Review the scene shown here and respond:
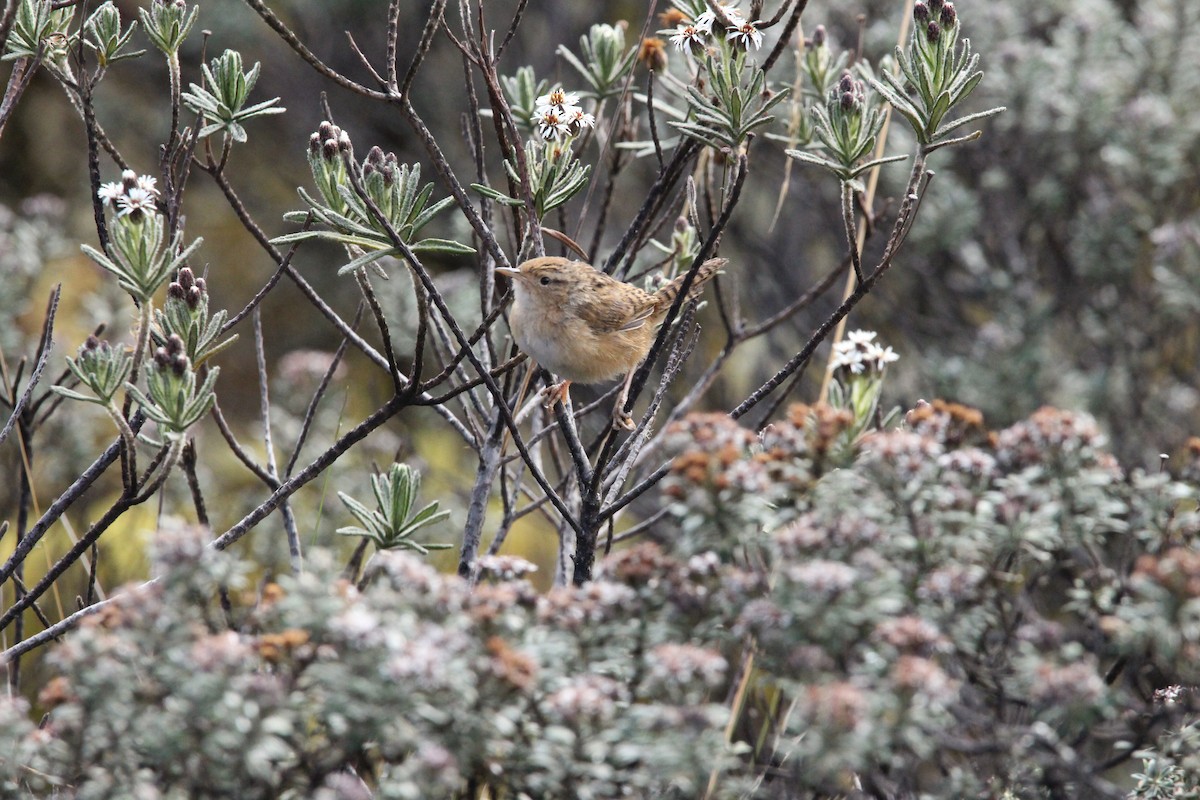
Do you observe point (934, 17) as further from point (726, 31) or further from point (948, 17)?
point (726, 31)

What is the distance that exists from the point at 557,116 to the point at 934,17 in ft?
2.65

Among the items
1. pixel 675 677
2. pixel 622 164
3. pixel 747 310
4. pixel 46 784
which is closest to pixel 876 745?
pixel 675 677

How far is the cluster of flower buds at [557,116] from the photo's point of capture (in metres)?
2.49

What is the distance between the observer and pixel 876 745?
144cm

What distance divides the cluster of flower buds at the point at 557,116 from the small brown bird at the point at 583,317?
0.33 metres

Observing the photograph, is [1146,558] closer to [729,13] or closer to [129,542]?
[729,13]

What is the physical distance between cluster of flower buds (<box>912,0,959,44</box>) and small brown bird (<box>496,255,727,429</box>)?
0.72 metres

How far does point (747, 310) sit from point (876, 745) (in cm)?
564

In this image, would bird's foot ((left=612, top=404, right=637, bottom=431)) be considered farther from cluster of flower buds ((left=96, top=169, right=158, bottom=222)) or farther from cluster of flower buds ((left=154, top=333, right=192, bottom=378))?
cluster of flower buds ((left=96, top=169, right=158, bottom=222))

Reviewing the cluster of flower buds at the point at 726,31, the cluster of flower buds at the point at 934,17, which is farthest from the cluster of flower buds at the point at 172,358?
the cluster of flower buds at the point at 934,17

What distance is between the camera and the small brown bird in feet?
9.52

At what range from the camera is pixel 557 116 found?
98.9 inches

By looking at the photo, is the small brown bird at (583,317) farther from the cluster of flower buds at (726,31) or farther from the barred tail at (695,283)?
the cluster of flower buds at (726,31)

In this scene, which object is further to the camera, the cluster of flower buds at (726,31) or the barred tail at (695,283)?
the barred tail at (695,283)
